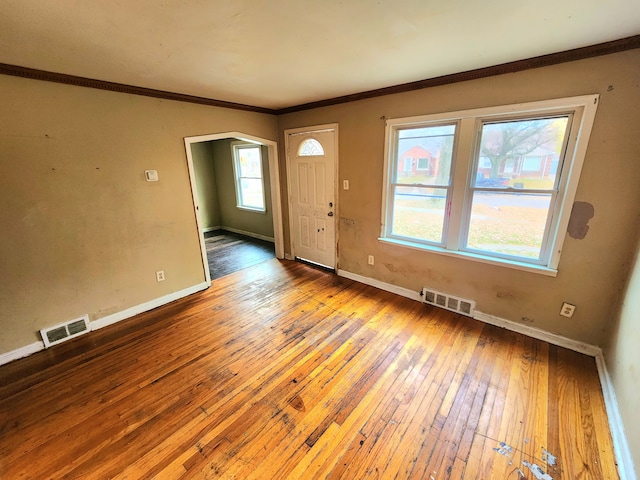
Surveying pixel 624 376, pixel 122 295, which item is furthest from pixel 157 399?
pixel 624 376

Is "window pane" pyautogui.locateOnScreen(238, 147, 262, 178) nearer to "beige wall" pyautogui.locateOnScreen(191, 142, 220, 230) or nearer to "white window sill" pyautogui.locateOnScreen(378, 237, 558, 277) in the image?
"beige wall" pyautogui.locateOnScreen(191, 142, 220, 230)

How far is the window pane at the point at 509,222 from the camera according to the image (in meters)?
2.30

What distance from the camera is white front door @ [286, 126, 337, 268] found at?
3553 millimetres

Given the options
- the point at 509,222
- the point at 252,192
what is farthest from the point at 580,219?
the point at 252,192

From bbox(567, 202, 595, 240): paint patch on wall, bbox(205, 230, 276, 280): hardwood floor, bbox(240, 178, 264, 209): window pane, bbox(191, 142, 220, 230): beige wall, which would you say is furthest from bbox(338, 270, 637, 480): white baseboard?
bbox(191, 142, 220, 230): beige wall

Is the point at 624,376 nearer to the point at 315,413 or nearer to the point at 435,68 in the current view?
the point at 315,413

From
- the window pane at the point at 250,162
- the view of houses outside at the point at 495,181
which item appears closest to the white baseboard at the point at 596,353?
the view of houses outside at the point at 495,181

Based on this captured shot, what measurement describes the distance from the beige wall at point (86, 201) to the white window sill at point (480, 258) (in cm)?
265

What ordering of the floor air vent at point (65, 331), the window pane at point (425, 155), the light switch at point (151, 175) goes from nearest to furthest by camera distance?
the floor air vent at point (65, 331)
the window pane at point (425, 155)
the light switch at point (151, 175)

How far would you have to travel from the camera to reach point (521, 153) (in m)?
2.28

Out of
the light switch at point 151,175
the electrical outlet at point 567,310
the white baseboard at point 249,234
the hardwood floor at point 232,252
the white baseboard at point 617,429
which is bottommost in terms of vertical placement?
the white baseboard at point 617,429

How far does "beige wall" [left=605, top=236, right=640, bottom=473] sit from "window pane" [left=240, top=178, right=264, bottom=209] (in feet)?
17.2

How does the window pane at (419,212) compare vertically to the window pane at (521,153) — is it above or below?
below

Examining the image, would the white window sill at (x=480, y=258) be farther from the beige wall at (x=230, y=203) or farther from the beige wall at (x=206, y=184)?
the beige wall at (x=206, y=184)
